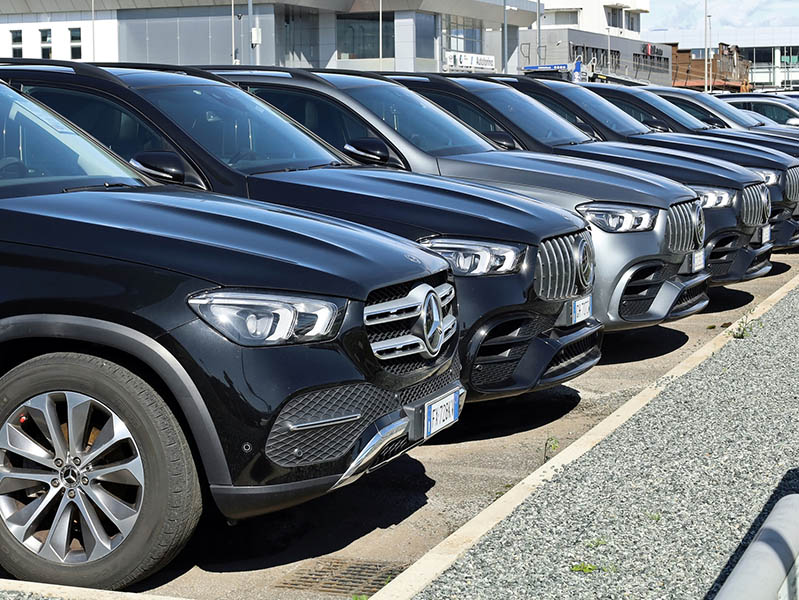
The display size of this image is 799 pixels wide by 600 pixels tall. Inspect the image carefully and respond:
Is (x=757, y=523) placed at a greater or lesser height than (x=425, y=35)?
lesser

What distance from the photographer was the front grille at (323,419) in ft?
13.3

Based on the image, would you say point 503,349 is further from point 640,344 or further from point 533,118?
point 533,118

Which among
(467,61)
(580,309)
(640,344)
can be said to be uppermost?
(467,61)

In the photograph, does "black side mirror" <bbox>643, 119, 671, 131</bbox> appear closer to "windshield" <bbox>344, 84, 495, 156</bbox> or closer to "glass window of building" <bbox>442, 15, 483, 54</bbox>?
"windshield" <bbox>344, 84, 495, 156</bbox>

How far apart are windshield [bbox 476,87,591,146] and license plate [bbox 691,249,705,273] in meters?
2.04

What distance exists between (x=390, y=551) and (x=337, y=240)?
1.19 meters

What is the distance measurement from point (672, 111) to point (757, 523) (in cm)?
1145

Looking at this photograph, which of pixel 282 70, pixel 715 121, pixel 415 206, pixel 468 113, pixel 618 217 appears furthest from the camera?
pixel 715 121

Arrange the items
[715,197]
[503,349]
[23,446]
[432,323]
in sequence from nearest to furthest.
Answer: [23,446] → [432,323] → [503,349] → [715,197]

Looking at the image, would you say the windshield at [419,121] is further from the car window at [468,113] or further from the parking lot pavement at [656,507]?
the parking lot pavement at [656,507]

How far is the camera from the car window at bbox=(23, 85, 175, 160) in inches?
253

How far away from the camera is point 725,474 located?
5367mm

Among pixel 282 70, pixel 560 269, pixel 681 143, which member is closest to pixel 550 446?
pixel 560 269

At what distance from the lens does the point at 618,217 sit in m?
7.84
